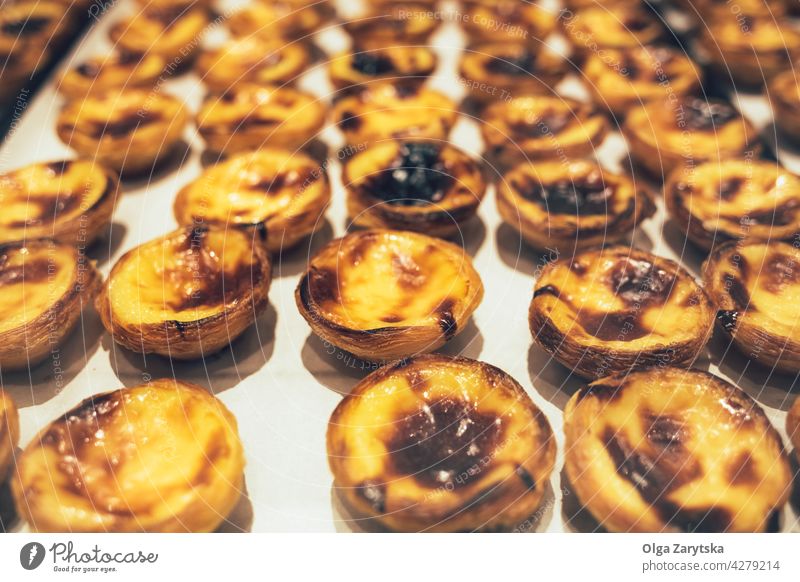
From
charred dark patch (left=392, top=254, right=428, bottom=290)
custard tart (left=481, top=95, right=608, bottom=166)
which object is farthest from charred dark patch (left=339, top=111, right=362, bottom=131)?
charred dark patch (left=392, top=254, right=428, bottom=290)

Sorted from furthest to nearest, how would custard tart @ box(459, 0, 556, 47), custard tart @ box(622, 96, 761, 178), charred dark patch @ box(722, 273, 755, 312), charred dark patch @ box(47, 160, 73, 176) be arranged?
1. custard tart @ box(459, 0, 556, 47)
2. custard tart @ box(622, 96, 761, 178)
3. charred dark patch @ box(47, 160, 73, 176)
4. charred dark patch @ box(722, 273, 755, 312)

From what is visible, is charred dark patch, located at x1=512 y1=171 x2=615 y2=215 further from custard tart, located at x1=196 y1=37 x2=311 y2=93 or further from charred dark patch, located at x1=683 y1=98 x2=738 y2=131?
custard tart, located at x1=196 y1=37 x2=311 y2=93

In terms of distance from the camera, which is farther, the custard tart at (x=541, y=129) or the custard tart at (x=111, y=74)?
the custard tart at (x=111, y=74)

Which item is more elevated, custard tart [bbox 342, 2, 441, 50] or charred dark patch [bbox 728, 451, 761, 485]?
custard tart [bbox 342, 2, 441, 50]

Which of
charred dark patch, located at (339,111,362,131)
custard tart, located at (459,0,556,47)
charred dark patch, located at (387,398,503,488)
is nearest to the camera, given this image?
charred dark patch, located at (387,398,503,488)

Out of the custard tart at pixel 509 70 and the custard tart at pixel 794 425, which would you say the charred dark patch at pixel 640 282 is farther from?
the custard tart at pixel 509 70

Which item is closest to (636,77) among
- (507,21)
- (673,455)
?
(507,21)

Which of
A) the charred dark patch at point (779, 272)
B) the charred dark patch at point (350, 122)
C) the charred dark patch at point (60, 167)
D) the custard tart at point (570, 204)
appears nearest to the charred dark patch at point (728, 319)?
the charred dark patch at point (779, 272)
